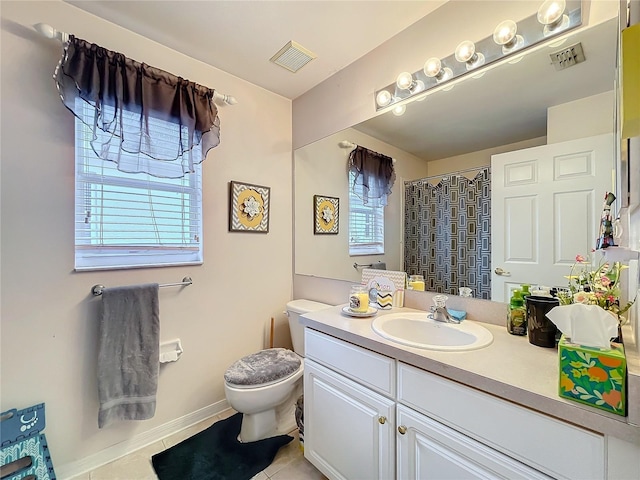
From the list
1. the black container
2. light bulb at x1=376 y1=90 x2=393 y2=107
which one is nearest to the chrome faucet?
the black container

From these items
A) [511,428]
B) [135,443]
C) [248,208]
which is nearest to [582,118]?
[511,428]

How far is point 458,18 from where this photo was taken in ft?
4.59

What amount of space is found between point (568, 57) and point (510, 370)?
4.10 ft

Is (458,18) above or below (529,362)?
above

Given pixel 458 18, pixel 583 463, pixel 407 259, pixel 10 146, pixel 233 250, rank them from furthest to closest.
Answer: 1. pixel 233 250
2. pixel 407 259
3. pixel 458 18
4. pixel 10 146
5. pixel 583 463

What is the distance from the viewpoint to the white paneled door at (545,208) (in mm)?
1060

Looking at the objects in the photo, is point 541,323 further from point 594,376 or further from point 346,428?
point 346,428

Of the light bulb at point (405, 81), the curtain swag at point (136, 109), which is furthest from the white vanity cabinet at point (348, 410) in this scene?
the light bulb at point (405, 81)

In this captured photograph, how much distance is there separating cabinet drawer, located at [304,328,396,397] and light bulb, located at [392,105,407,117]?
4.41ft

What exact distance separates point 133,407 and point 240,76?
2.18 metres

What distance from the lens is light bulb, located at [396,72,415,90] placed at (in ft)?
5.13

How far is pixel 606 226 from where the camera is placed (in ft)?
3.29

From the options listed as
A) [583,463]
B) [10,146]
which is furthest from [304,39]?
[583,463]

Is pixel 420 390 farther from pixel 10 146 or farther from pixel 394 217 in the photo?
pixel 10 146
